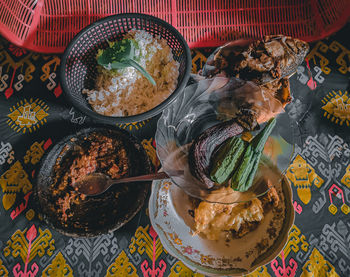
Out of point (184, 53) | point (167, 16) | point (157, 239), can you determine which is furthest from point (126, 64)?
point (157, 239)

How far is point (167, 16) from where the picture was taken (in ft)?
4.01

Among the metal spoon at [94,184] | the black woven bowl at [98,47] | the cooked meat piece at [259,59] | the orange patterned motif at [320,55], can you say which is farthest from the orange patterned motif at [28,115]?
the orange patterned motif at [320,55]

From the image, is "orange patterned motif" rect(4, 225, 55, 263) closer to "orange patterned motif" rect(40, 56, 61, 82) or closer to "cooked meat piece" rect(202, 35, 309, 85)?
"orange patterned motif" rect(40, 56, 61, 82)

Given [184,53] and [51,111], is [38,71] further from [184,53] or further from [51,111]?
[184,53]

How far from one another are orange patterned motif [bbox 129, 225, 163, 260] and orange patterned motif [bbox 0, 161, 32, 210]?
18.2 inches

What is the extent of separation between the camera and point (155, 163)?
3.70 feet

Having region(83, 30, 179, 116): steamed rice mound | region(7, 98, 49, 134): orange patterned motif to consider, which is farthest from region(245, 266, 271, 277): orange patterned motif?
region(7, 98, 49, 134): orange patterned motif

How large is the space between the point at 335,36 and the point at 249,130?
2.28 feet

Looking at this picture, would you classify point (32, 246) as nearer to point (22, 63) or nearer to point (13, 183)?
point (13, 183)

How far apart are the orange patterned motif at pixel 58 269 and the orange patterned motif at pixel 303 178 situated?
90 centimetres

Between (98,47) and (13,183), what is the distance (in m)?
0.63

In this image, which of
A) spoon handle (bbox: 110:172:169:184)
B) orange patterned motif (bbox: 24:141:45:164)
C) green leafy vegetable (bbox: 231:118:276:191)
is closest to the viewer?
green leafy vegetable (bbox: 231:118:276:191)

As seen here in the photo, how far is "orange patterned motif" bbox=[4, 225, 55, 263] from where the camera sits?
1056 millimetres

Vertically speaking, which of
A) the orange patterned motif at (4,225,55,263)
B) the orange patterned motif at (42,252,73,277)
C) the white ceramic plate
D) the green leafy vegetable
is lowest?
the orange patterned motif at (42,252,73,277)
